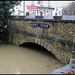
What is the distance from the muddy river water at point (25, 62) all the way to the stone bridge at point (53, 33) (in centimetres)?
75

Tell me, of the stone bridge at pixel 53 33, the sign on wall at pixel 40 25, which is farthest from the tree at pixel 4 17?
the sign on wall at pixel 40 25

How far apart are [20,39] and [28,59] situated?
311cm

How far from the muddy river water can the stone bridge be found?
0.75 m

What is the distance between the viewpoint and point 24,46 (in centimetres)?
1256

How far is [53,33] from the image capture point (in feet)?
27.2

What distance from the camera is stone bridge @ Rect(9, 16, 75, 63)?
7410mm

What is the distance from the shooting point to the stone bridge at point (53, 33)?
24.3 ft

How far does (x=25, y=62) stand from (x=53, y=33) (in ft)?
8.24

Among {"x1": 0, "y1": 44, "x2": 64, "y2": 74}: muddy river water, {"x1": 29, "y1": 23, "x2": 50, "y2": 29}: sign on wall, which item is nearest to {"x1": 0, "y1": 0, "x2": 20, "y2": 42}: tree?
{"x1": 0, "y1": 44, "x2": 64, "y2": 74}: muddy river water

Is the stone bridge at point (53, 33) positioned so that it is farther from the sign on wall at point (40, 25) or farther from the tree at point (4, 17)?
the tree at point (4, 17)

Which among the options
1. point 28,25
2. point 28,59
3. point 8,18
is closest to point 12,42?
point 8,18

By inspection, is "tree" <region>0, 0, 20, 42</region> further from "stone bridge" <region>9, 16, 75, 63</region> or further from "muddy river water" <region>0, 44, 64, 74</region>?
"muddy river water" <region>0, 44, 64, 74</region>

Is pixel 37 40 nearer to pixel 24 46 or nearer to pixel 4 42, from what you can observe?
pixel 24 46

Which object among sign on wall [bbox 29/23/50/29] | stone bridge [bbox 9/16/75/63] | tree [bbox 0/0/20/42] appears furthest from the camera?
tree [bbox 0/0/20/42]
